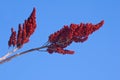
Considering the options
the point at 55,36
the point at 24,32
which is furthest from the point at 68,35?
the point at 24,32

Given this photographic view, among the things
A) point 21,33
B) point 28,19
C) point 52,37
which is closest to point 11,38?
point 21,33

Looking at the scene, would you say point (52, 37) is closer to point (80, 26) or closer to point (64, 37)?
point (64, 37)

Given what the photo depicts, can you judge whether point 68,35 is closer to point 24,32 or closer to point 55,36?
point 55,36

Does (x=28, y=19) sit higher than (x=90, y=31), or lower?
higher

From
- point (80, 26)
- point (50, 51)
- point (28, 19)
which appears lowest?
point (50, 51)
